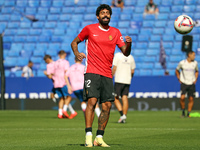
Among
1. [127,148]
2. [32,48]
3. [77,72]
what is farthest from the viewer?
[32,48]

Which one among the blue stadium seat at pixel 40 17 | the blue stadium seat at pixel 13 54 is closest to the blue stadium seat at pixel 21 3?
the blue stadium seat at pixel 40 17

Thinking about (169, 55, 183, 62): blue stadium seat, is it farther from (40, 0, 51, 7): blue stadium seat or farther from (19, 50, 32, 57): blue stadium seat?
(40, 0, 51, 7): blue stadium seat

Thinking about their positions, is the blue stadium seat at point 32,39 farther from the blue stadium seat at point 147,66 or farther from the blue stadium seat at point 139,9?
the blue stadium seat at point 147,66

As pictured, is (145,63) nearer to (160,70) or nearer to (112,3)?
(160,70)

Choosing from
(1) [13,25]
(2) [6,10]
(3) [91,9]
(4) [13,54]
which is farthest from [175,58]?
(2) [6,10]

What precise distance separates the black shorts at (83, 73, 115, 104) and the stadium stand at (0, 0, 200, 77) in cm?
1788

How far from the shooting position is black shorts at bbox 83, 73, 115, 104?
741 centimetres

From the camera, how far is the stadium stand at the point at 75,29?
87.3ft

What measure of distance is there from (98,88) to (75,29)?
21.3 metres

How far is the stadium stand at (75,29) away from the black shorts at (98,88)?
58.7 feet

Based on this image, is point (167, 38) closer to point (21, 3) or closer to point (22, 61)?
point (22, 61)

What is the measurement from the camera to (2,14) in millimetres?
30297

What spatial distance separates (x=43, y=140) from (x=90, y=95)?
1658mm

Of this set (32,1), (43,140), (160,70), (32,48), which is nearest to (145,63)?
(160,70)
